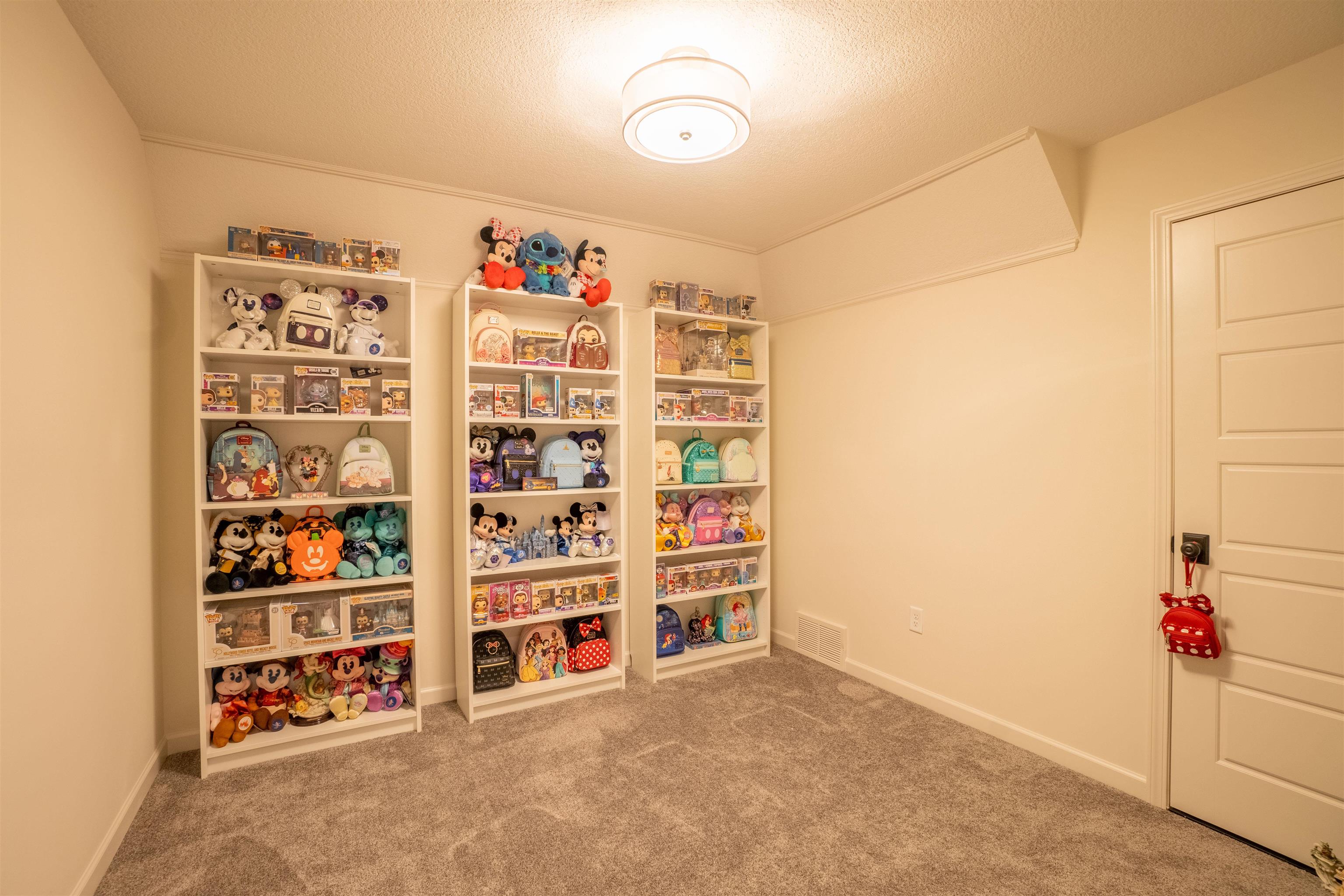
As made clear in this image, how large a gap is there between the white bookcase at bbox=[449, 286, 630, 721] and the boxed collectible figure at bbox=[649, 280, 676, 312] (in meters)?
0.31

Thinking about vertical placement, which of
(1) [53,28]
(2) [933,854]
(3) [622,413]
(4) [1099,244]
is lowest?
(2) [933,854]

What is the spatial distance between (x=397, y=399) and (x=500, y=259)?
0.87 m

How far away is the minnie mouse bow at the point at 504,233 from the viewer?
119 inches

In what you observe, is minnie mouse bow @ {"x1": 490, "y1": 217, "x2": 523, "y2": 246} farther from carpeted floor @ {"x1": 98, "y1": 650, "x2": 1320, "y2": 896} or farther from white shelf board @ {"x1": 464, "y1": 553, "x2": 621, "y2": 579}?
carpeted floor @ {"x1": 98, "y1": 650, "x2": 1320, "y2": 896}

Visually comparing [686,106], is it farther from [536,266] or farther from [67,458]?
[67,458]

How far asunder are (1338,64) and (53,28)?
12.1ft

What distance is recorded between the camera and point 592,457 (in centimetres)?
329

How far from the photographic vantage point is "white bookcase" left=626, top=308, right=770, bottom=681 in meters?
3.27

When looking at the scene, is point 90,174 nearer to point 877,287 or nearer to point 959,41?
point 959,41

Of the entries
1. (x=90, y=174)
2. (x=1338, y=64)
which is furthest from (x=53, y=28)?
(x=1338, y=64)

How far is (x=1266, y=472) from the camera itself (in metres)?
1.96

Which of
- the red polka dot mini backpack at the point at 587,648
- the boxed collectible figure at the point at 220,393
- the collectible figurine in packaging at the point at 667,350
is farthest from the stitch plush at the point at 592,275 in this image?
the red polka dot mini backpack at the point at 587,648

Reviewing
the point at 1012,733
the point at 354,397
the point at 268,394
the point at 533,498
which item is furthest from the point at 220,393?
the point at 1012,733

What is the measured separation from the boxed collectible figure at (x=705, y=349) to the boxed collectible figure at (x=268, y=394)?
195 cm
